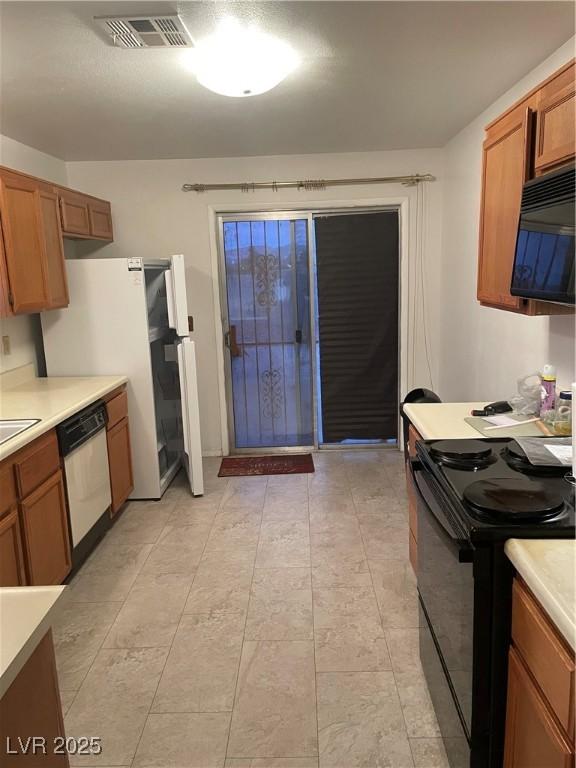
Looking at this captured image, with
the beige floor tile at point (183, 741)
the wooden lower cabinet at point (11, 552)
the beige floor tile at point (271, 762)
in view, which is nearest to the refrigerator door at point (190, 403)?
the wooden lower cabinet at point (11, 552)

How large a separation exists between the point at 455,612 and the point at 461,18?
2080 mm

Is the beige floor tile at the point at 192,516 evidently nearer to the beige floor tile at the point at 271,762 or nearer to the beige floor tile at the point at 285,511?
the beige floor tile at the point at 285,511

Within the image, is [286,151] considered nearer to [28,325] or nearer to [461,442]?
[28,325]

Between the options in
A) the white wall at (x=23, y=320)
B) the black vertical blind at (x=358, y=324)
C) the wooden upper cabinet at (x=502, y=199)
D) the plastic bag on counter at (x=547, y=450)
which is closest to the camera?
the plastic bag on counter at (x=547, y=450)

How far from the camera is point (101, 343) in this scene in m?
3.76

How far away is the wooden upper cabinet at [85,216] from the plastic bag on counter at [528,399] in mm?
2894

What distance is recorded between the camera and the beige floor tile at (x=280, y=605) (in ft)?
8.05

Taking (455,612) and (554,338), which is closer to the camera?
(455,612)

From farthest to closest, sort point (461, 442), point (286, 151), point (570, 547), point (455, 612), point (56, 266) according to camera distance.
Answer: point (286, 151), point (56, 266), point (461, 442), point (455, 612), point (570, 547)

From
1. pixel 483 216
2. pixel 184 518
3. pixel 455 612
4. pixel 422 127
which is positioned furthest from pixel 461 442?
pixel 422 127

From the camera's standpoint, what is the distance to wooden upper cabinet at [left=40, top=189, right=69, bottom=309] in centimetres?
328

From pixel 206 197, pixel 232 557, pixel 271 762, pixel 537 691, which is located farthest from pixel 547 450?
pixel 206 197

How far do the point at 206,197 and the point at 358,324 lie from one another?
5.30ft

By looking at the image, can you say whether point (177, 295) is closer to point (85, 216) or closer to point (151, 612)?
point (85, 216)
